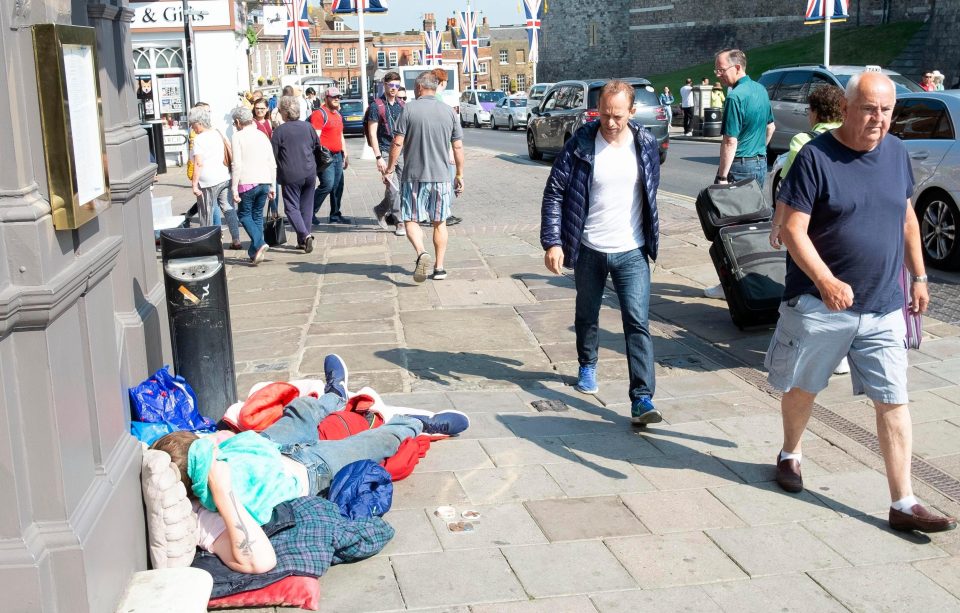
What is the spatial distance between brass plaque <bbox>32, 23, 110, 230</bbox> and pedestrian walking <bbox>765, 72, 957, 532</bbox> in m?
2.83

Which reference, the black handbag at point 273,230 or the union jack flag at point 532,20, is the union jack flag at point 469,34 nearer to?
the union jack flag at point 532,20

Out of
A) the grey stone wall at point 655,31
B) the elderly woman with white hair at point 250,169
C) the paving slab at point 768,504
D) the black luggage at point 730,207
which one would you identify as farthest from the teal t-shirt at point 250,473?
the grey stone wall at point 655,31

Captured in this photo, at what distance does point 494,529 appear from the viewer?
4.57 metres

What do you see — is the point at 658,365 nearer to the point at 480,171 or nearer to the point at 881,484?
the point at 881,484

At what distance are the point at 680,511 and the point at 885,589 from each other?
985 millimetres

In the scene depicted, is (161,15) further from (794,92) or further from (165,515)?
(165,515)

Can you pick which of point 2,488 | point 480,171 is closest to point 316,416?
point 2,488

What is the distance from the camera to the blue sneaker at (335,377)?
19.3 ft

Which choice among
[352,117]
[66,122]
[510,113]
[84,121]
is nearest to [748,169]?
[84,121]

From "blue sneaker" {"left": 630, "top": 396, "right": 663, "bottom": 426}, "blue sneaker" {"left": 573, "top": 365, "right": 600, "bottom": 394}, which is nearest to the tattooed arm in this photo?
"blue sneaker" {"left": 630, "top": 396, "right": 663, "bottom": 426}

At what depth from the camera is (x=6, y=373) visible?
3.14m

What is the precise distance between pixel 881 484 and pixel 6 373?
12.5ft

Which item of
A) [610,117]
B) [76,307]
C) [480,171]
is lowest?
[480,171]

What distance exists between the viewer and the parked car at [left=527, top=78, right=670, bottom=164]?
71.7 feet
